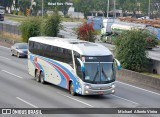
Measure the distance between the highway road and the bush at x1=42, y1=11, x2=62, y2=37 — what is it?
19198mm

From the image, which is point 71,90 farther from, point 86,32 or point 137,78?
point 86,32

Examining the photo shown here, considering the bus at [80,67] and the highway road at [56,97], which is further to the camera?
the bus at [80,67]

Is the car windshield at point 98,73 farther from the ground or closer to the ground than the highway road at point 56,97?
farther from the ground

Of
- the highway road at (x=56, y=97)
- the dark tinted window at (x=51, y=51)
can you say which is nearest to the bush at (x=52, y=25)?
the highway road at (x=56, y=97)

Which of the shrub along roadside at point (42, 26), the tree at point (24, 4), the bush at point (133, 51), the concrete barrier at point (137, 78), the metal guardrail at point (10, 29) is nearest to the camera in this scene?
the concrete barrier at point (137, 78)

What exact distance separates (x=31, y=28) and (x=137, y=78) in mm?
25836

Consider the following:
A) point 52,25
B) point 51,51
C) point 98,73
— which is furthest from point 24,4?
point 98,73

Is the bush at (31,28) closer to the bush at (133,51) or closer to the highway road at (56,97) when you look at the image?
the bush at (133,51)

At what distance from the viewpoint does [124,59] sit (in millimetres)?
36625

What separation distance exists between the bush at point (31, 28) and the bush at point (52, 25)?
9.58 feet

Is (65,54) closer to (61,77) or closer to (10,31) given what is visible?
(61,77)

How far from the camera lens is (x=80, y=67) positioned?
26.6 metres

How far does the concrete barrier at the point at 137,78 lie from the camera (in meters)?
31.8

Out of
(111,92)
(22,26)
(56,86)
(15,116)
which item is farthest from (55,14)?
(15,116)
